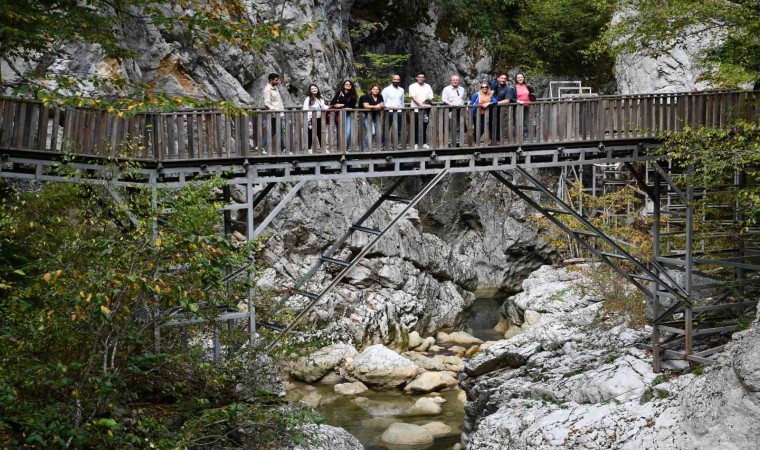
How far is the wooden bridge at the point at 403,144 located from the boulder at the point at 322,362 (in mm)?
5964

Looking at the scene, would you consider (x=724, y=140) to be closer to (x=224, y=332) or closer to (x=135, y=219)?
(x=224, y=332)

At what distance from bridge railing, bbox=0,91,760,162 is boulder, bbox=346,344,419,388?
7514 mm

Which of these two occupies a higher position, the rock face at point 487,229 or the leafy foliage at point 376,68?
the leafy foliage at point 376,68

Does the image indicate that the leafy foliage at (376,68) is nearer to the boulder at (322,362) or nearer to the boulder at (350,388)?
the boulder at (322,362)

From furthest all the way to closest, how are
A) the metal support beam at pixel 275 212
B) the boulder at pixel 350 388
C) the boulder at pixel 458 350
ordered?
the boulder at pixel 458 350, the boulder at pixel 350 388, the metal support beam at pixel 275 212

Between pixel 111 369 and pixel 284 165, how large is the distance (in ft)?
24.1

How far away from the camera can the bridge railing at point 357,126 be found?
14.6 meters

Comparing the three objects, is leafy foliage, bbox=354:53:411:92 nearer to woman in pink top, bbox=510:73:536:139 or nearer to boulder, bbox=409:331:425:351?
boulder, bbox=409:331:425:351

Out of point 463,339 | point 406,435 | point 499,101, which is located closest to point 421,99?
point 499,101

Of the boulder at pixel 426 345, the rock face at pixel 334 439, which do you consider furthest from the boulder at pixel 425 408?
the boulder at pixel 426 345

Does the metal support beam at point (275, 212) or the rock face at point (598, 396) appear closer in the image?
the rock face at point (598, 396)

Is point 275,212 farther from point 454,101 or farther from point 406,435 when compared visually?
point 406,435

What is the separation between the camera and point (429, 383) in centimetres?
2247

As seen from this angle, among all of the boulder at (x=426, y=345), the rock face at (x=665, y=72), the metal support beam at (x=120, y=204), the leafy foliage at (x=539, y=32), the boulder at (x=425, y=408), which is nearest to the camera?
the metal support beam at (x=120, y=204)
